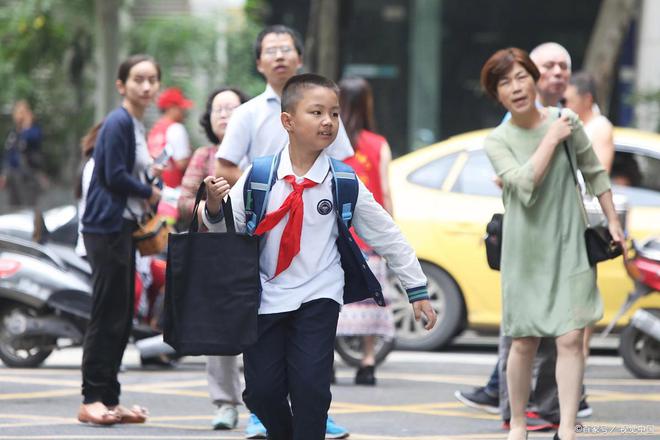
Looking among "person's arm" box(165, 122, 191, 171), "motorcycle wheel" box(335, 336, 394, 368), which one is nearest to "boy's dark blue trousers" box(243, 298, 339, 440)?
"motorcycle wheel" box(335, 336, 394, 368)

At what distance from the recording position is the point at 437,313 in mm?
10766

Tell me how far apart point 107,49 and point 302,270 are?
1442 cm

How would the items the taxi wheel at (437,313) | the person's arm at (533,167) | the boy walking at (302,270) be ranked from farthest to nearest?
the taxi wheel at (437,313), the person's arm at (533,167), the boy walking at (302,270)

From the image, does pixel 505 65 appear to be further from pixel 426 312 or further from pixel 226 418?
pixel 226 418

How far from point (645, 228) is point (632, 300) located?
3.40 ft

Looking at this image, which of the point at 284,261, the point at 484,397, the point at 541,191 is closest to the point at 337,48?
the point at 484,397

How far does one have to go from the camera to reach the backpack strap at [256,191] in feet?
18.3

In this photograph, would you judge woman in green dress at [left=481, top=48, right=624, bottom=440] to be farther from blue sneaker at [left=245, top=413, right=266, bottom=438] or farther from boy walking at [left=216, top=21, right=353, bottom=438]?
blue sneaker at [left=245, top=413, right=266, bottom=438]

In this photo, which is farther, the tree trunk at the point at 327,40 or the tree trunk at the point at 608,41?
the tree trunk at the point at 327,40

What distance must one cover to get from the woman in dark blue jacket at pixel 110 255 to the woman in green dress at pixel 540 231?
72.2 inches

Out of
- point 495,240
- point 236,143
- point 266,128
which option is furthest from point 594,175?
point 236,143

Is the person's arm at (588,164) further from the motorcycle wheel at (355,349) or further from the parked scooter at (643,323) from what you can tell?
the motorcycle wheel at (355,349)

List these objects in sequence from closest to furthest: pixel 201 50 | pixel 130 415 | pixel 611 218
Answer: pixel 611 218
pixel 130 415
pixel 201 50

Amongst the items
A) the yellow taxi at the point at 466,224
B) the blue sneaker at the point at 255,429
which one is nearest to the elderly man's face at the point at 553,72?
the blue sneaker at the point at 255,429
